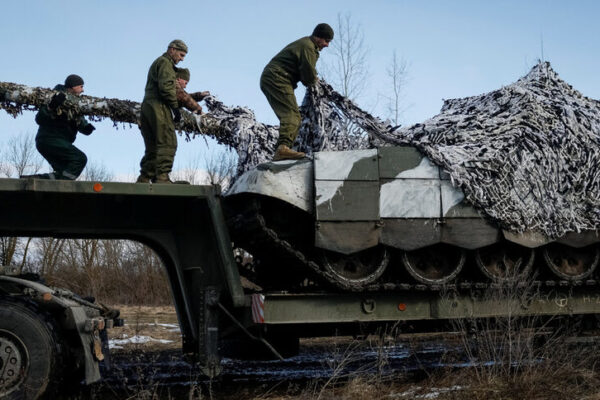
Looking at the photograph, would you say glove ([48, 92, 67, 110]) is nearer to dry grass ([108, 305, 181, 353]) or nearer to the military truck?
the military truck

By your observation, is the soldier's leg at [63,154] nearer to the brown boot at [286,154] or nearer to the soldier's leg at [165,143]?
the soldier's leg at [165,143]

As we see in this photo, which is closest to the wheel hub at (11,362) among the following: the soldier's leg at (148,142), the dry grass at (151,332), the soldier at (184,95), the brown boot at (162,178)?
the brown boot at (162,178)

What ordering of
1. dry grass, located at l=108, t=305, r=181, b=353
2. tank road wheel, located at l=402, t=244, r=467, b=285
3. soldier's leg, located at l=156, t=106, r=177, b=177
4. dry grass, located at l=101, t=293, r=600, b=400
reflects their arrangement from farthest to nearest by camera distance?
dry grass, located at l=108, t=305, r=181, b=353
soldier's leg, located at l=156, t=106, r=177, b=177
tank road wheel, located at l=402, t=244, r=467, b=285
dry grass, located at l=101, t=293, r=600, b=400

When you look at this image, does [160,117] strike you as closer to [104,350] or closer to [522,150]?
[104,350]

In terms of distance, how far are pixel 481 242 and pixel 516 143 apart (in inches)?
46.1

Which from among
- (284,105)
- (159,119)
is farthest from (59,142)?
(284,105)

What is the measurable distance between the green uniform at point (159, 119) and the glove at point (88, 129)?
748 millimetres

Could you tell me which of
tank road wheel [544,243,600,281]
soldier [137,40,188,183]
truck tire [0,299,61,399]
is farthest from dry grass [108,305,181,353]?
tank road wheel [544,243,600,281]

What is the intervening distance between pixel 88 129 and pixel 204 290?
2.42 m

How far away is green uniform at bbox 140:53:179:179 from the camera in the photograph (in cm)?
704

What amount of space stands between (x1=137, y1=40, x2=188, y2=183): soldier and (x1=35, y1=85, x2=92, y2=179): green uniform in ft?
2.28

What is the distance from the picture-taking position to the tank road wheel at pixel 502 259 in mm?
7043

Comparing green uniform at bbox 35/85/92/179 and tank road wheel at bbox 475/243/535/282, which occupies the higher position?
green uniform at bbox 35/85/92/179

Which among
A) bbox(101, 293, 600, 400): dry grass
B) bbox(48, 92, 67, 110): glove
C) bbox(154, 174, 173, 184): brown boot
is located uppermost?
bbox(48, 92, 67, 110): glove
